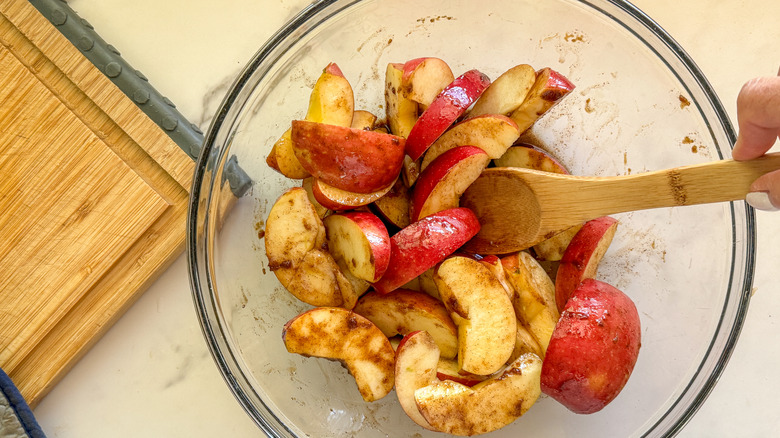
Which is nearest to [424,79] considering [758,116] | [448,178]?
[448,178]

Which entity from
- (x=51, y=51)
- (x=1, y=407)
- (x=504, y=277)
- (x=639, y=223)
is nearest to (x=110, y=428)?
(x=1, y=407)

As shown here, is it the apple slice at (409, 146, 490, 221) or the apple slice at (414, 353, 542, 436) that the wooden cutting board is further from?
the apple slice at (414, 353, 542, 436)

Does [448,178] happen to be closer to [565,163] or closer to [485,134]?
[485,134]

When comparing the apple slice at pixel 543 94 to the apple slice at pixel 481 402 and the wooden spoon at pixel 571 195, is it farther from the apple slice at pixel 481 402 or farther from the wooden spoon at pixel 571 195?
the apple slice at pixel 481 402

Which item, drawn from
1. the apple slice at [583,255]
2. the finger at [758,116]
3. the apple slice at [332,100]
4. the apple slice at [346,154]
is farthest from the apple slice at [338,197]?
the finger at [758,116]

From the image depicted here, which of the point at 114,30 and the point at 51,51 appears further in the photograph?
the point at 114,30

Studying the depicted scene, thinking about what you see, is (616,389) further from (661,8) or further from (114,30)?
(114,30)
